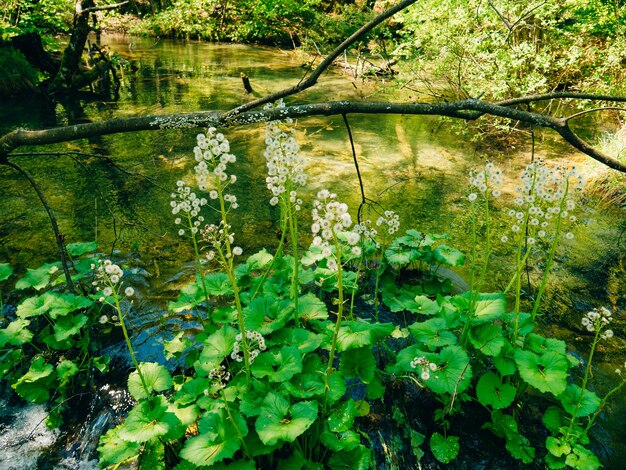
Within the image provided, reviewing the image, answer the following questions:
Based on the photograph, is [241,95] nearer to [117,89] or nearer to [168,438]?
[117,89]

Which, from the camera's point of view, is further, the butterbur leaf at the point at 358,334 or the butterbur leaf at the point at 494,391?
the butterbur leaf at the point at 494,391

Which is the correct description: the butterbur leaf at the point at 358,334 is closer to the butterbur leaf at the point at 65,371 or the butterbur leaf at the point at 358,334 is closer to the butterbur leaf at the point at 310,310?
the butterbur leaf at the point at 310,310

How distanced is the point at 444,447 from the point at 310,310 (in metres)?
1.19

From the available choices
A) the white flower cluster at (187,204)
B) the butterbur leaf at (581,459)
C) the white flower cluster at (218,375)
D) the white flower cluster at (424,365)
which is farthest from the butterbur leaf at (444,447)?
the white flower cluster at (187,204)

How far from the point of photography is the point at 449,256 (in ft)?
12.8

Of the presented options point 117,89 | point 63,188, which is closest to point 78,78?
point 117,89

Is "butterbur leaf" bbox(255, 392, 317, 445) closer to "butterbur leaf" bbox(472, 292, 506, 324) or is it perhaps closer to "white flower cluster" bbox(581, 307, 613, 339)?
"butterbur leaf" bbox(472, 292, 506, 324)

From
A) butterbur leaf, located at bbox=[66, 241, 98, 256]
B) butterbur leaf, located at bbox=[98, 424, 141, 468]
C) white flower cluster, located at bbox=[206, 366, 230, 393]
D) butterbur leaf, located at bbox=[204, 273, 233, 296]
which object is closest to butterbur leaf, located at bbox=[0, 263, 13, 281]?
butterbur leaf, located at bbox=[66, 241, 98, 256]

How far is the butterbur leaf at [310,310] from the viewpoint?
9.62 feet

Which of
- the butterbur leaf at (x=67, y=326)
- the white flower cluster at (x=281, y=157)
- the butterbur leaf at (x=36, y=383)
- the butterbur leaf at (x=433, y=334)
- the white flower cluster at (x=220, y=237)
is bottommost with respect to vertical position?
the butterbur leaf at (x=36, y=383)

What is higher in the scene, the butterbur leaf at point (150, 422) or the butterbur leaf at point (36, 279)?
the butterbur leaf at point (36, 279)

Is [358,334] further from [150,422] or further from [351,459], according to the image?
[150,422]

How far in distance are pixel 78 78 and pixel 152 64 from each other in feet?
15.2

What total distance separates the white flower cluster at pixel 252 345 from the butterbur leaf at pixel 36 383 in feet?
4.98
